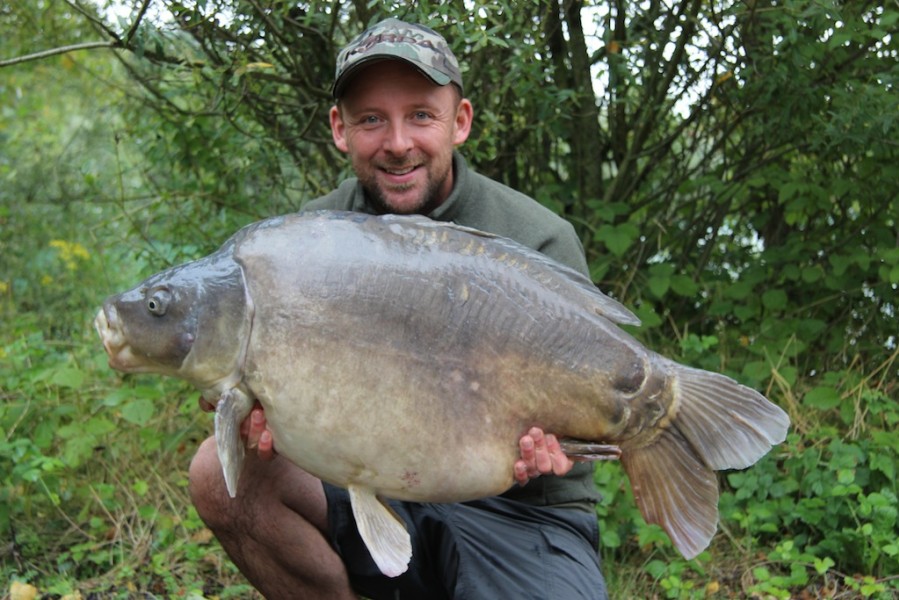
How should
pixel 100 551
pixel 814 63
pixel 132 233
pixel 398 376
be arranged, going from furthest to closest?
pixel 132 233 → pixel 814 63 → pixel 100 551 → pixel 398 376

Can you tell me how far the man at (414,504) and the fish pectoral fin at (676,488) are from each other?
254mm

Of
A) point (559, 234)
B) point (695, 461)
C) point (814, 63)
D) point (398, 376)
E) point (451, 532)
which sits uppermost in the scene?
point (814, 63)

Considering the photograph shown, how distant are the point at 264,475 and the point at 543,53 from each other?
1.62 metres

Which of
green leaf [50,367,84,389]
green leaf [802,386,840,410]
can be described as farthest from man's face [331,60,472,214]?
green leaf [802,386,840,410]

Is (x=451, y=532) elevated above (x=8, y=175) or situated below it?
below

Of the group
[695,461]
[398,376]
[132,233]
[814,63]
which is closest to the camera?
[398,376]

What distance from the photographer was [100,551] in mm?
2717

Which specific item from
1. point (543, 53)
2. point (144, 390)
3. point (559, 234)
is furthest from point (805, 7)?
point (144, 390)

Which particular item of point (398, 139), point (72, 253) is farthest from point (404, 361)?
point (72, 253)

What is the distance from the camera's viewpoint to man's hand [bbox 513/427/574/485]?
5.61 feet

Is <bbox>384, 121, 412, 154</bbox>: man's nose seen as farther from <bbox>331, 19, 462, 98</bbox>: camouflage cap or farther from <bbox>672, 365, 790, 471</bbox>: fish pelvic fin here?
<bbox>672, 365, 790, 471</bbox>: fish pelvic fin

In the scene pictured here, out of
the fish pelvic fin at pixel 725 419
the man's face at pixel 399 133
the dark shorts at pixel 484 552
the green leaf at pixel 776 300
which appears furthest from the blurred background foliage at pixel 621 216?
the fish pelvic fin at pixel 725 419

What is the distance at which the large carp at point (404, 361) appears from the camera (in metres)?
1.65

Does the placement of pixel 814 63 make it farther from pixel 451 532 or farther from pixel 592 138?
pixel 451 532
